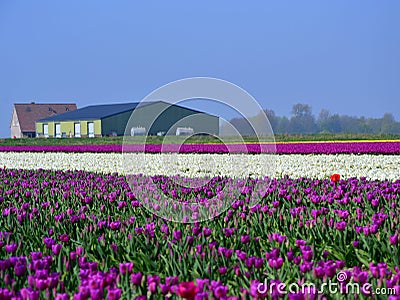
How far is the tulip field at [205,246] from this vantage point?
2.71 meters

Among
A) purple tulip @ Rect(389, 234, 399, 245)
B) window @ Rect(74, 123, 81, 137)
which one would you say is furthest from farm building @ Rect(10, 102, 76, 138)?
purple tulip @ Rect(389, 234, 399, 245)

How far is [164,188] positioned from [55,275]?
3.97 metres

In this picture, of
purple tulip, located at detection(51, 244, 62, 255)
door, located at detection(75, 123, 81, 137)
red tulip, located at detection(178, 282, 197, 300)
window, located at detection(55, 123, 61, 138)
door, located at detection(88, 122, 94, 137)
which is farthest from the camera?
window, located at detection(55, 123, 61, 138)

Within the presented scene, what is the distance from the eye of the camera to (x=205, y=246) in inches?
149

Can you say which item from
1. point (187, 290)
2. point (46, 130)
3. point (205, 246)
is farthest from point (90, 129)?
point (187, 290)

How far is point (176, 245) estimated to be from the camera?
12.3 ft

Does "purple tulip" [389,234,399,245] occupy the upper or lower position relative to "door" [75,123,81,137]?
lower

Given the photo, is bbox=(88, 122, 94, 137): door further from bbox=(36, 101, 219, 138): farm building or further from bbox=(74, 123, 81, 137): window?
bbox=(74, 123, 81, 137): window

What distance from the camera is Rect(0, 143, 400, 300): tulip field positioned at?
107 inches

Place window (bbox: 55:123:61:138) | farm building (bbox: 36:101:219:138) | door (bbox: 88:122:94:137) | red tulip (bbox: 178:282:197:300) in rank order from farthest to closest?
window (bbox: 55:123:61:138) → door (bbox: 88:122:94:137) → farm building (bbox: 36:101:219:138) → red tulip (bbox: 178:282:197:300)

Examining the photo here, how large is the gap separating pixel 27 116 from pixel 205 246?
69.0m

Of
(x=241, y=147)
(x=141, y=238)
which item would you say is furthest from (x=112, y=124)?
(x=141, y=238)

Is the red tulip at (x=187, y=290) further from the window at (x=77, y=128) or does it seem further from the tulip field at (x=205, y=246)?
the window at (x=77, y=128)

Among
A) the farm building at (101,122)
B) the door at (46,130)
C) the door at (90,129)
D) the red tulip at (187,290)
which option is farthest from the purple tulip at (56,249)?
the door at (46,130)
